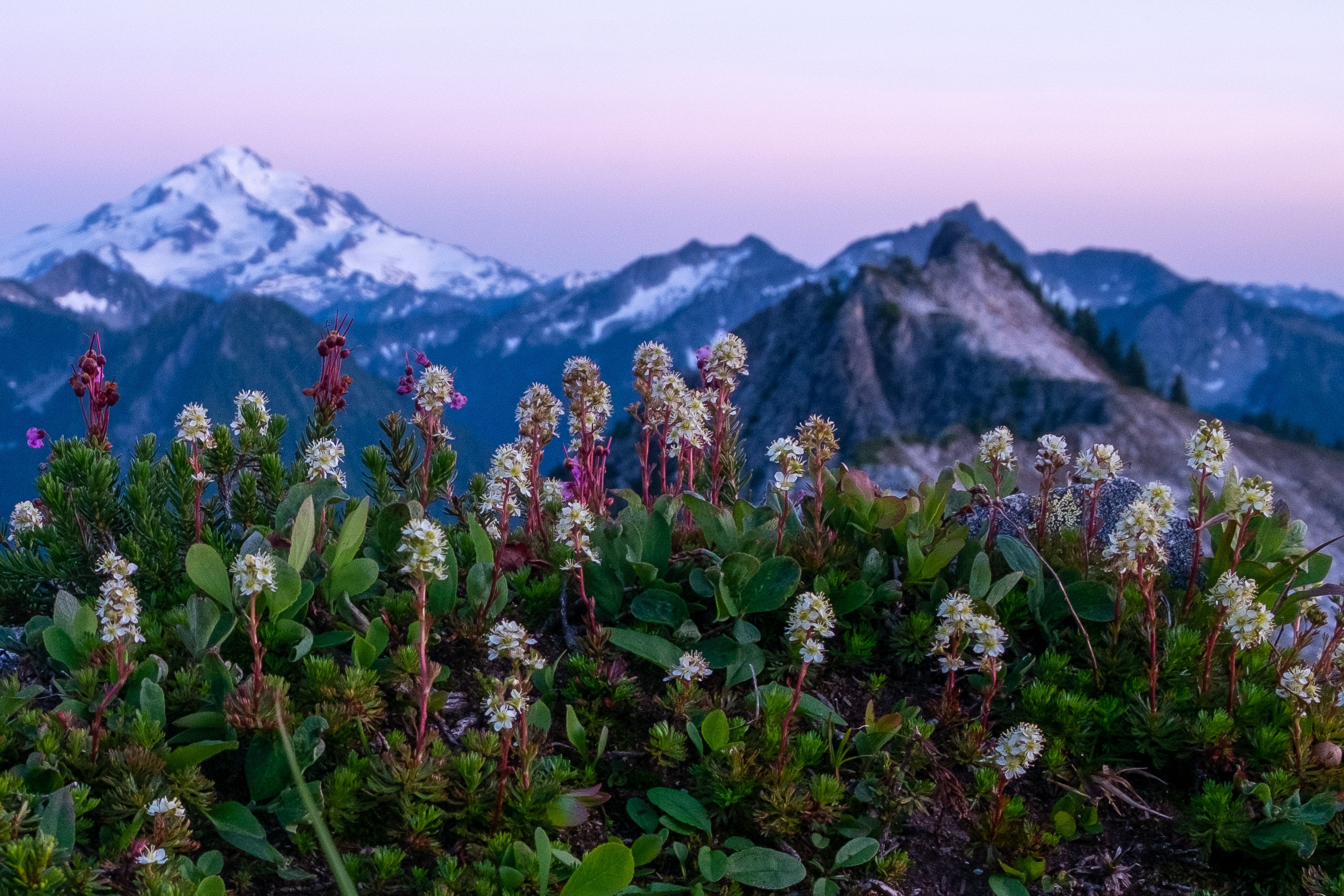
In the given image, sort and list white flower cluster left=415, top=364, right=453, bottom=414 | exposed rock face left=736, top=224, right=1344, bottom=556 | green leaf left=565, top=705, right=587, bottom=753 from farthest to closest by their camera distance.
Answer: exposed rock face left=736, top=224, right=1344, bottom=556, white flower cluster left=415, top=364, right=453, bottom=414, green leaf left=565, top=705, right=587, bottom=753

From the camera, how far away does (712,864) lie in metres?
3.56

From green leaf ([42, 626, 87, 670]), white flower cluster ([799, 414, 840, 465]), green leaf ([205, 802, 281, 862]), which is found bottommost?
green leaf ([205, 802, 281, 862])

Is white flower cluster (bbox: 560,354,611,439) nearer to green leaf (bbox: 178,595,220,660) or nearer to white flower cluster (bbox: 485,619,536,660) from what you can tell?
white flower cluster (bbox: 485,619,536,660)

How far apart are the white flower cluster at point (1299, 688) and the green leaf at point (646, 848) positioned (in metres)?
2.64

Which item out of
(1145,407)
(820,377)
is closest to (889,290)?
(820,377)

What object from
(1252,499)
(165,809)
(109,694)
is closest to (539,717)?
(165,809)

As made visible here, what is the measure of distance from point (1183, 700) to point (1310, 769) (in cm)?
52

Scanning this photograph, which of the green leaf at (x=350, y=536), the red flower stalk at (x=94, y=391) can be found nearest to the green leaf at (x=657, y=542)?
the green leaf at (x=350, y=536)

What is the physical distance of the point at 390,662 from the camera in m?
4.29

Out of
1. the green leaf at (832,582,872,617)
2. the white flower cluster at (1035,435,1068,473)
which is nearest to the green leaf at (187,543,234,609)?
the green leaf at (832,582,872,617)

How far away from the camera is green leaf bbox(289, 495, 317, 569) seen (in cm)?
436

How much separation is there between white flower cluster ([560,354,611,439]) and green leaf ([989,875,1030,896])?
277cm

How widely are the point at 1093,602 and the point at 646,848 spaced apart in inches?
102

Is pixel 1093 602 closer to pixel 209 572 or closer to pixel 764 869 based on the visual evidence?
pixel 764 869
